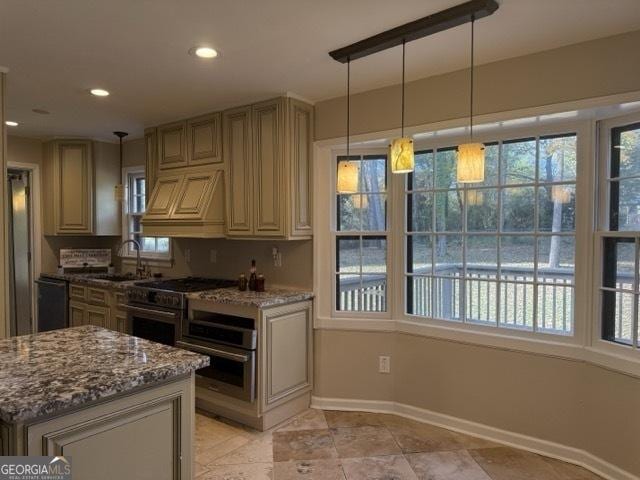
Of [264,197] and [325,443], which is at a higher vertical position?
[264,197]

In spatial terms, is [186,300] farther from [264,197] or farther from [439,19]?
[439,19]

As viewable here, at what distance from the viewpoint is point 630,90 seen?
89.1 inches

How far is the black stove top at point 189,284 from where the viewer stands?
3650mm

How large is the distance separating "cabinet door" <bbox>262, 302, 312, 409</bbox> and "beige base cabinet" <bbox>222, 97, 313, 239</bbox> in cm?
61


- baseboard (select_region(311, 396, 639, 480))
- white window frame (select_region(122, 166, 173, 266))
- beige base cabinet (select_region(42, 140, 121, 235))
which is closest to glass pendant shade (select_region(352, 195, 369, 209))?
baseboard (select_region(311, 396, 639, 480))

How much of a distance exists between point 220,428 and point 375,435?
3.59 feet

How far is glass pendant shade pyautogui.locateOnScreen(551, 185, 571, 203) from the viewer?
2670mm

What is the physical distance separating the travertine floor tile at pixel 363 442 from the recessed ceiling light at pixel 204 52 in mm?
2526

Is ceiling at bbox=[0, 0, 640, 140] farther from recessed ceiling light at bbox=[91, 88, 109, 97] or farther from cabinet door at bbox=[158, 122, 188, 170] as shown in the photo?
cabinet door at bbox=[158, 122, 188, 170]

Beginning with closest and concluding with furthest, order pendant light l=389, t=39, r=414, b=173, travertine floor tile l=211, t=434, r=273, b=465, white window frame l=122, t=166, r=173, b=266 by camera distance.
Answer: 1. pendant light l=389, t=39, r=414, b=173
2. travertine floor tile l=211, t=434, r=273, b=465
3. white window frame l=122, t=166, r=173, b=266

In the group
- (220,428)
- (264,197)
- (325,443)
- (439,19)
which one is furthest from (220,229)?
(439,19)

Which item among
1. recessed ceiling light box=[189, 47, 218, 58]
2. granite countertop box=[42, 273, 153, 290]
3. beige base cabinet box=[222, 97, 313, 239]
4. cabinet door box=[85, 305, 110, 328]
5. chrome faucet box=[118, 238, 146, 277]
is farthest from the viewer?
chrome faucet box=[118, 238, 146, 277]

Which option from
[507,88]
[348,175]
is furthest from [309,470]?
[507,88]

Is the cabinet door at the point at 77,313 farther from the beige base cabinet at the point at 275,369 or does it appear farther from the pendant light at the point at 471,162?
the pendant light at the point at 471,162
